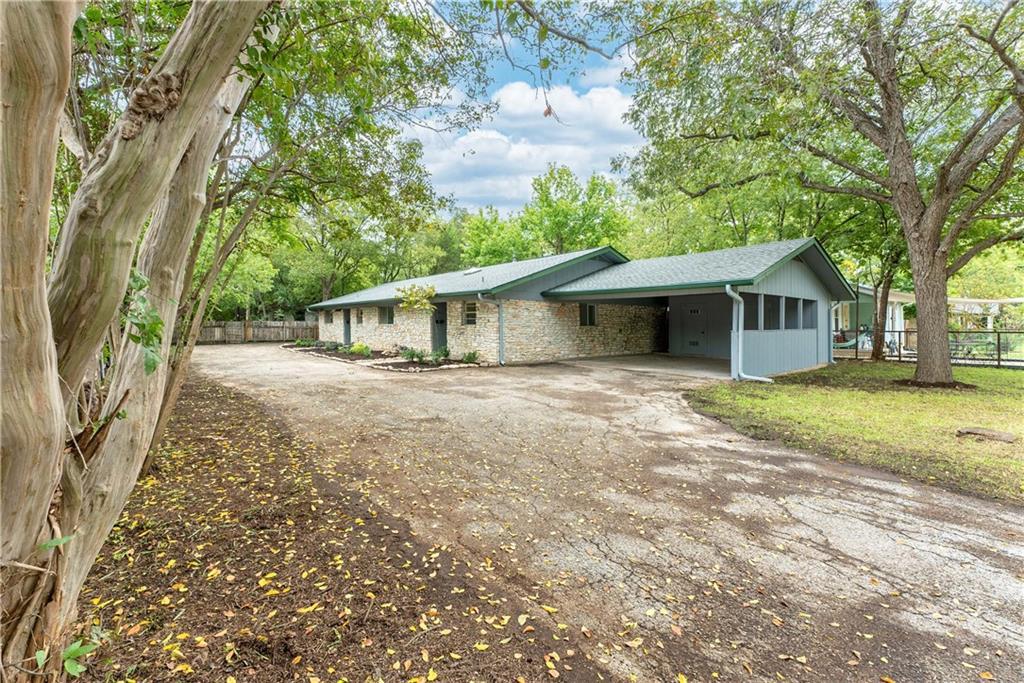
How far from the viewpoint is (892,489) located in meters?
4.13

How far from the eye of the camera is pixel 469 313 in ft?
49.6

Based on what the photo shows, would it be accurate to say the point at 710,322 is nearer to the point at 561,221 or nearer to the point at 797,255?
the point at 797,255

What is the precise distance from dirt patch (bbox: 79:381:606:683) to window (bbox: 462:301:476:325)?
37.0 ft

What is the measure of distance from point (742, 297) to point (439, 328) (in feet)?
33.4

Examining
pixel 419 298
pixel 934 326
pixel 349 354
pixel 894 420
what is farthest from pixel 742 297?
pixel 349 354

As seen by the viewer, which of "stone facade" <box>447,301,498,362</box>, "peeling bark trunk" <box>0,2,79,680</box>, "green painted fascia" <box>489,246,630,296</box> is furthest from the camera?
"stone facade" <box>447,301,498,362</box>

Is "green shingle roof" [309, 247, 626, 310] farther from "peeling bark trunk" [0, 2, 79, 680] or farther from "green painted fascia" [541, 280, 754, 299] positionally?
"peeling bark trunk" [0, 2, 79, 680]

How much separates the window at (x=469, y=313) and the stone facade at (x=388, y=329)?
1.65 meters

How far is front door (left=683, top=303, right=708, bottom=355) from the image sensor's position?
667 inches

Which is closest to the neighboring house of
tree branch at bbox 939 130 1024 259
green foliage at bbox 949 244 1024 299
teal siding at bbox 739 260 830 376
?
green foliage at bbox 949 244 1024 299

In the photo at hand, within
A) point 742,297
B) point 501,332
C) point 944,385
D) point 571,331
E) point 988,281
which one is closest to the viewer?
point 944,385

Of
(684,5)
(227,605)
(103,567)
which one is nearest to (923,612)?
(227,605)

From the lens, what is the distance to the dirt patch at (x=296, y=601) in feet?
6.63

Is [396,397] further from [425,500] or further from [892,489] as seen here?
[892,489]
